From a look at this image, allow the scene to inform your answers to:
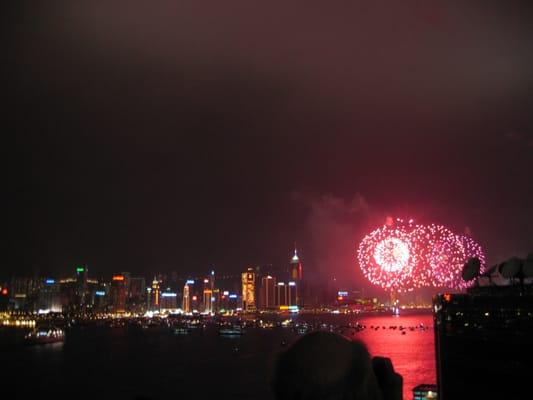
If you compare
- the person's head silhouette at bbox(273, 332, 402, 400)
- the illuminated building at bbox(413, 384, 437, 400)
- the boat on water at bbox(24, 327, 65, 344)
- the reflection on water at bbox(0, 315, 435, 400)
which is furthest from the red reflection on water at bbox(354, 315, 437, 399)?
the boat on water at bbox(24, 327, 65, 344)

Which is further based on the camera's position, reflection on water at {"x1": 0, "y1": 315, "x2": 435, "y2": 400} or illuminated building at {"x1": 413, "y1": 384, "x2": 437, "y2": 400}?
reflection on water at {"x1": 0, "y1": 315, "x2": 435, "y2": 400}

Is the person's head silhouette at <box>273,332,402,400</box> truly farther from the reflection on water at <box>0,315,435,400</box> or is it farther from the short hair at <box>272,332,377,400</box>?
the reflection on water at <box>0,315,435,400</box>

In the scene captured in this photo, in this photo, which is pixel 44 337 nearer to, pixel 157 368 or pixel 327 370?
pixel 157 368

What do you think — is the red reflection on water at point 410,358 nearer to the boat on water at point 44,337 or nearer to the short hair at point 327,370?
the short hair at point 327,370

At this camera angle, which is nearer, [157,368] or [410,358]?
[157,368]

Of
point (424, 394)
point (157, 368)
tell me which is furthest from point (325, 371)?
point (157, 368)

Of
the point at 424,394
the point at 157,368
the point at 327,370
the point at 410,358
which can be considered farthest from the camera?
the point at 410,358

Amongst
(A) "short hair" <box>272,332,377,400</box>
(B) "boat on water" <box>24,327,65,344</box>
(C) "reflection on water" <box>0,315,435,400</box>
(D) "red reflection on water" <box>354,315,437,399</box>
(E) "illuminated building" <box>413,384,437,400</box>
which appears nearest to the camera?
(A) "short hair" <box>272,332,377,400</box>

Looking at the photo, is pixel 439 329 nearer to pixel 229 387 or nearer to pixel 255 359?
pixel 229 387
